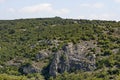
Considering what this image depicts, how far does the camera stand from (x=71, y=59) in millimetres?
108625

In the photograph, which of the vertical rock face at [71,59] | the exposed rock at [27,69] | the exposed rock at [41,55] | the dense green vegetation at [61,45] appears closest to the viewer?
the dense green vegetation at [61,45]

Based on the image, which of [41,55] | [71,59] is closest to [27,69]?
[41,55]

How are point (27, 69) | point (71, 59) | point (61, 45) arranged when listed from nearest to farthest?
point (71, 59), point (27, 69), point (61, 45)

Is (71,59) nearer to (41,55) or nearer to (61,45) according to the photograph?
(61,45)

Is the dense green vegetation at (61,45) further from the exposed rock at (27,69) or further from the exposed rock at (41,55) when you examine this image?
the exposed rock at (41,55)

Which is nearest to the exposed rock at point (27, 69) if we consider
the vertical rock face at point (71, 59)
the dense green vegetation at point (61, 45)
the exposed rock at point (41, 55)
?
the dense green vegetation at point (61, 45)

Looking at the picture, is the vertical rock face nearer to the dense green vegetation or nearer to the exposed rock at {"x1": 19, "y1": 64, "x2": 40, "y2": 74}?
the dense green vegetation

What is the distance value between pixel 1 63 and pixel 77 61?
84.6 ft

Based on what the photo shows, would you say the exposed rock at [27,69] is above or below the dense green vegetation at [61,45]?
below

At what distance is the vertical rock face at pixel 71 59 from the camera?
345 ft

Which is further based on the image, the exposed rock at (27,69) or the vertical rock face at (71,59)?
the exposed rock at (27,69)

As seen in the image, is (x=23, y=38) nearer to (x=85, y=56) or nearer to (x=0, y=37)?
(x=0, y=37)

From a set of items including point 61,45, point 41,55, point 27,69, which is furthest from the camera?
point 61,45

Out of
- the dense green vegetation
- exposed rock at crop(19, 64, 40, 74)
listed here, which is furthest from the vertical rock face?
exposed rock at crop(19, 64, 40, 74)
